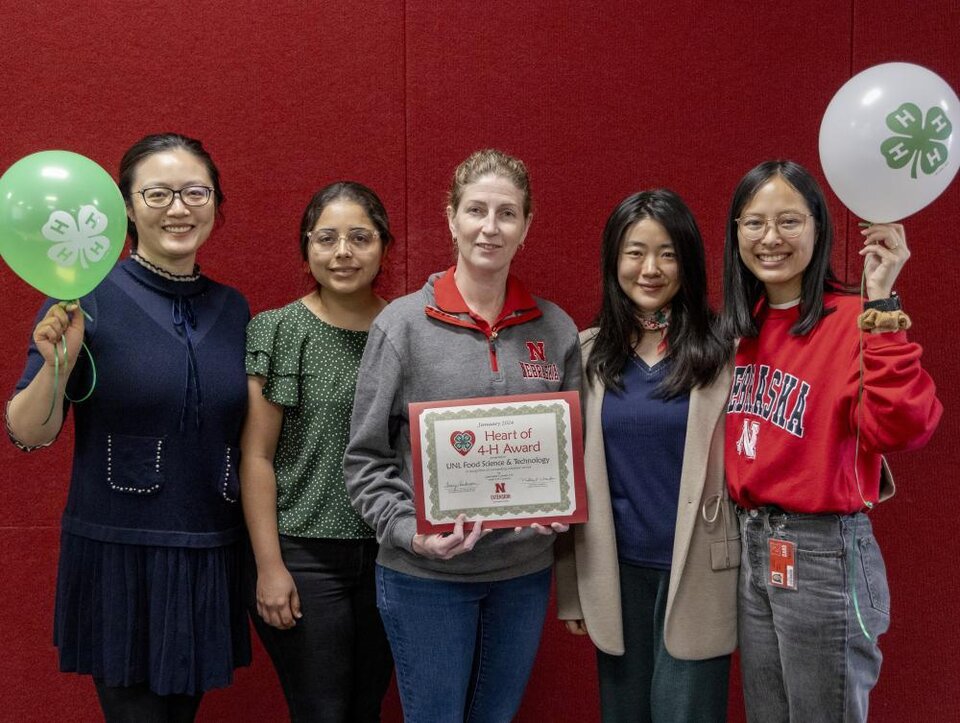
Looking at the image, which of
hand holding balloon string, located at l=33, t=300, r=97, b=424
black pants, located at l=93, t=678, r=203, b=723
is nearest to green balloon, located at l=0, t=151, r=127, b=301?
hand holding balloon string, located at l=33, t=300, r=97, b=424

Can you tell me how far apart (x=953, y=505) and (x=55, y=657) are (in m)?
2.93

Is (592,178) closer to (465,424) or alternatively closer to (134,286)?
(465,424)

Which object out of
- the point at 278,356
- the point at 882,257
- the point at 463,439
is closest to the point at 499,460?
the point at 463,439

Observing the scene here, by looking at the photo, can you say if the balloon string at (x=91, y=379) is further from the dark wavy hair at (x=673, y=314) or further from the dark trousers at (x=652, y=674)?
the dark trousers at (x=652, y=674)

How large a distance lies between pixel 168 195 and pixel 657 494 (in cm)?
131

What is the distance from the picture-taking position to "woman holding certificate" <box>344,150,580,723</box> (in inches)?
68.0

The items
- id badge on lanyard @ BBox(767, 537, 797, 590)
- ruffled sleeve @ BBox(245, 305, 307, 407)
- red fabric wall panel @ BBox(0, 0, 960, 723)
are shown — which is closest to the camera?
id badge on lanyard @ BBox(767, 537, 797, 590)

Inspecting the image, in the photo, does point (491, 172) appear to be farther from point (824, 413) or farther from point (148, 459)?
point (148, 459)

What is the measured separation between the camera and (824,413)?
164cm

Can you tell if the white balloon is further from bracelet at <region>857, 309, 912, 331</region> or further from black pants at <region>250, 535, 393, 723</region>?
black pants at <region>250, 535, 393, 723</region>

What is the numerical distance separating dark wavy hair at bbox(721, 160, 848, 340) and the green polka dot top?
92 centimetres

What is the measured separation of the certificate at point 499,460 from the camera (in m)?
1.67

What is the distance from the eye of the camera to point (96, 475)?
1.75 metres

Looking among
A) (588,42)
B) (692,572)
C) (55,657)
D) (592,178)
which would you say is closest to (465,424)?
(692,572)
